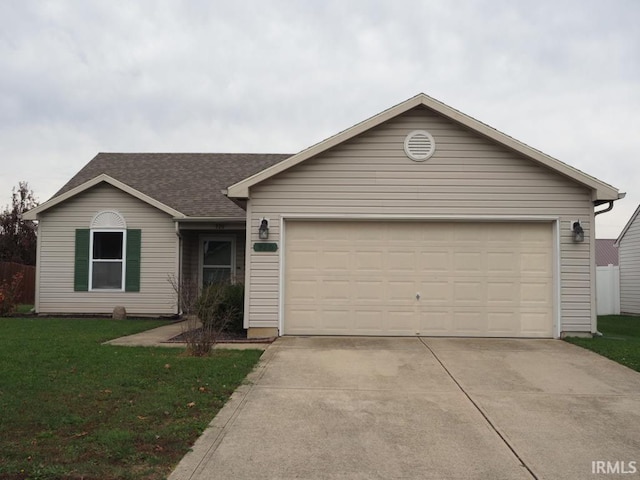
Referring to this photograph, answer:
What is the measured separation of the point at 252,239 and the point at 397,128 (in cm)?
368

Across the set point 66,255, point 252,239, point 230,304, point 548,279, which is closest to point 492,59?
point 548,279

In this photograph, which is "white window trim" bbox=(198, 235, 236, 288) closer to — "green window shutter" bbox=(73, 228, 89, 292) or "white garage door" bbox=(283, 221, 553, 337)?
"green window shutter" bbox=(73, 228, 89, 292)

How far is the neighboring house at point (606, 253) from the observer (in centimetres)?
3932

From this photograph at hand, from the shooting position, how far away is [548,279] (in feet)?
33.3

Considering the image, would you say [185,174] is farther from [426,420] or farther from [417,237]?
[426,420]

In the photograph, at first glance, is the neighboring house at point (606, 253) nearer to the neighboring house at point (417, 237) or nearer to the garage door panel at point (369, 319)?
the neighboring house at point (417, 237)

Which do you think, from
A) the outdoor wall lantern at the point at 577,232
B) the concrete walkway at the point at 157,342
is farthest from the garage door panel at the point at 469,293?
the concrete walkway at the point at 157,342

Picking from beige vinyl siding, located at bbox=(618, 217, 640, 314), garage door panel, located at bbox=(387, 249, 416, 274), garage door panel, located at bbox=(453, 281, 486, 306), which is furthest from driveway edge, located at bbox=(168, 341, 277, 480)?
beige vinyl siding, located at bbox=(618, 217, 640, 314)

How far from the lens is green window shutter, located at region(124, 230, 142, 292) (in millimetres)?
14000

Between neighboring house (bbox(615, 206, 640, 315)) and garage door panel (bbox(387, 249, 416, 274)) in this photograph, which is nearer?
garage door panel (bbox(387, 249, 416, 274))

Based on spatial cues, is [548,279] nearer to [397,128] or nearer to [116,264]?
[397,128]

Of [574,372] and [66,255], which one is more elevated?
[66,255]

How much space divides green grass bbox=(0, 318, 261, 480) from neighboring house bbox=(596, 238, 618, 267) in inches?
1517

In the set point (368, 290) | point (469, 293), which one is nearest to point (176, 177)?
point (368, 290)
